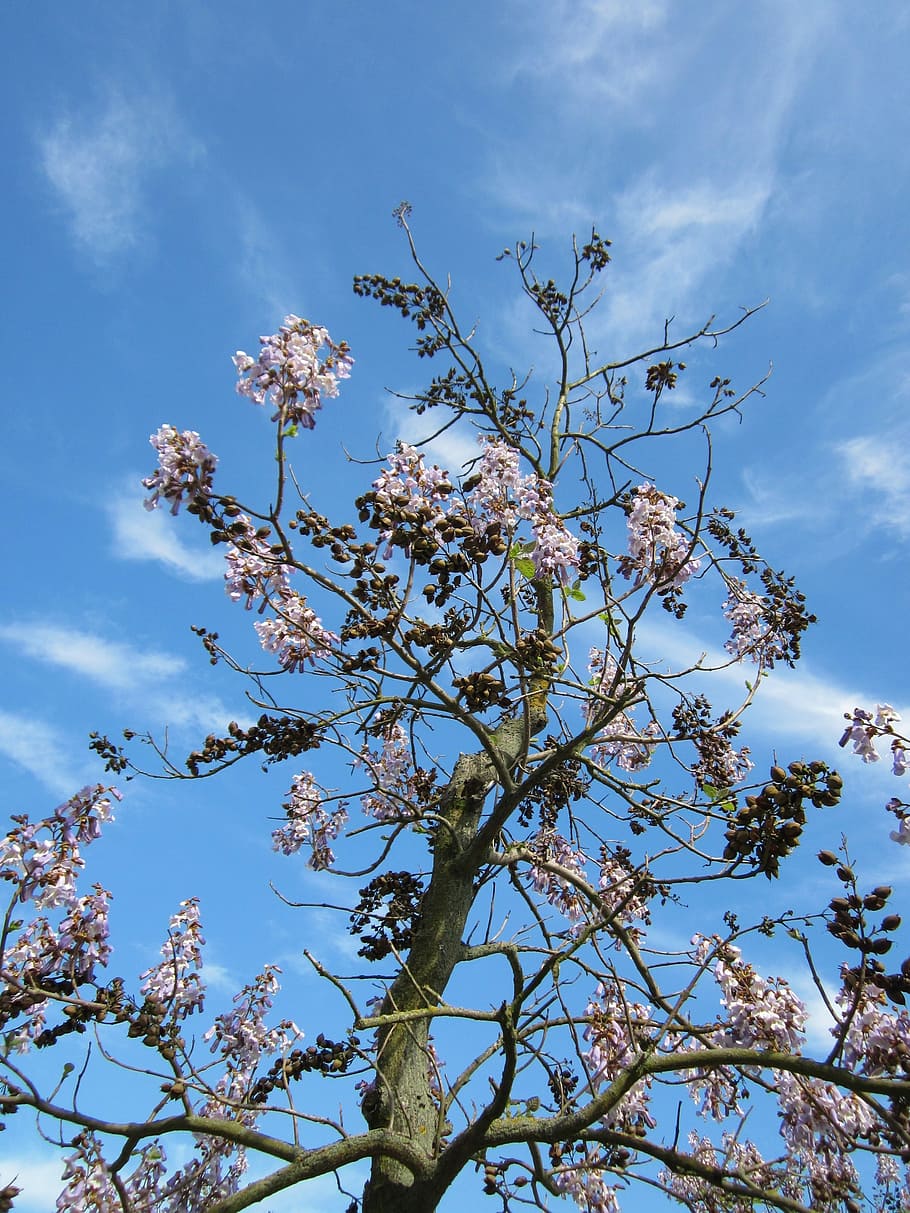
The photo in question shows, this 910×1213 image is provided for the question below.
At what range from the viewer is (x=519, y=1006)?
348 centimetres

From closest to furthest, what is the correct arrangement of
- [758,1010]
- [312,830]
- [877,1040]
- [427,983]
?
[877,1040] → [758,1010] → [427,983] → [312,830]

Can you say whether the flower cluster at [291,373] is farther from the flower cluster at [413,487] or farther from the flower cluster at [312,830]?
the flower cluster at [312,830]

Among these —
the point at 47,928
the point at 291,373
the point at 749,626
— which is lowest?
the point at 47,928

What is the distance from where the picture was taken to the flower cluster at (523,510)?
4672 millimetres

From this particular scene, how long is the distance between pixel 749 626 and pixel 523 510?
10.1ft

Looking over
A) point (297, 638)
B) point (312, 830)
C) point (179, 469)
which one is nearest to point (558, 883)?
point (312, 830)

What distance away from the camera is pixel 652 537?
4.71 meters

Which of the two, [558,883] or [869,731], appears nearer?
[869,731]

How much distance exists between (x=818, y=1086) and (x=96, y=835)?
14.2 ft

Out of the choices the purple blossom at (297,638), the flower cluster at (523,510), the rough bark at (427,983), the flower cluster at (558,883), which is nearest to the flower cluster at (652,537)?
the flower cluster at (523,510)

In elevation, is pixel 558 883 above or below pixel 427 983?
above

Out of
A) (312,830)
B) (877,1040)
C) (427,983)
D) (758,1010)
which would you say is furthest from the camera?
(312,830)

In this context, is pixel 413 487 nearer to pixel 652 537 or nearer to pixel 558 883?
pixel 652 537

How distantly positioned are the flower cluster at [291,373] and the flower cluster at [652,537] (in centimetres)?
190
